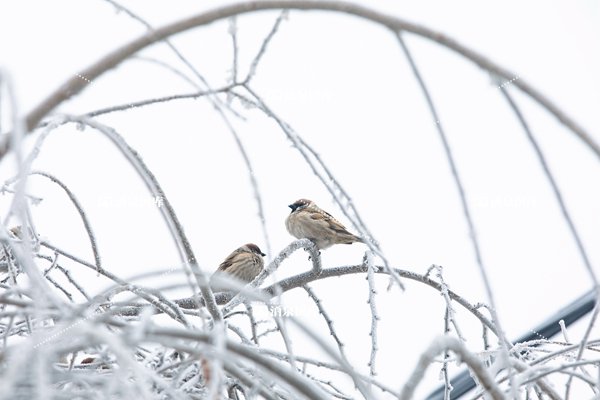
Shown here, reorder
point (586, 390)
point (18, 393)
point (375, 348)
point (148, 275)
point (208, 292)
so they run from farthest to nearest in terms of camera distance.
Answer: point (586, 390) < point (375, 348) < point (208, 292) < point (148, 275) < point (18, 393)

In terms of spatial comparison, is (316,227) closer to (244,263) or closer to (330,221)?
(330,221)

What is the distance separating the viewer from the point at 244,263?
18.7 feet

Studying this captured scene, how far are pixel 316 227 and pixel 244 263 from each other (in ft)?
1.91

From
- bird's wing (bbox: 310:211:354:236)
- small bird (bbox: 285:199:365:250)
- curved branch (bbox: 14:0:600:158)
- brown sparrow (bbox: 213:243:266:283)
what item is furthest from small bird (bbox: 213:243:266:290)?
curved branch (bbox: 14:0:600:158)

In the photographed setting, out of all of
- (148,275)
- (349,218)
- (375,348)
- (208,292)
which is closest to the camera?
(148,275)

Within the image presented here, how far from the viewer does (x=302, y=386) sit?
1.00 metres

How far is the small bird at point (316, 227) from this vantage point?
5344mm

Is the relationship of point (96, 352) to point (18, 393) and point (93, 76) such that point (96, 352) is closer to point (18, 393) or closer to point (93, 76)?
point (18, 393)

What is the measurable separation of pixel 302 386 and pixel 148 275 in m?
0.24

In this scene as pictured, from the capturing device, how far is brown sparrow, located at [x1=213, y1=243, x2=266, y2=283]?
5661 millimetres

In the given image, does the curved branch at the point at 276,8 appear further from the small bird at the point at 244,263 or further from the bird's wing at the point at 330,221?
the small bird at the point at 244,263

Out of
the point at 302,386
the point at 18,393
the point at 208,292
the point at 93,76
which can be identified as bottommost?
the point at 302,386

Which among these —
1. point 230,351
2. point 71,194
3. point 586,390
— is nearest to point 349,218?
point 230,351

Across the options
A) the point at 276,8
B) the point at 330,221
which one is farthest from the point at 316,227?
the point at 276,8
